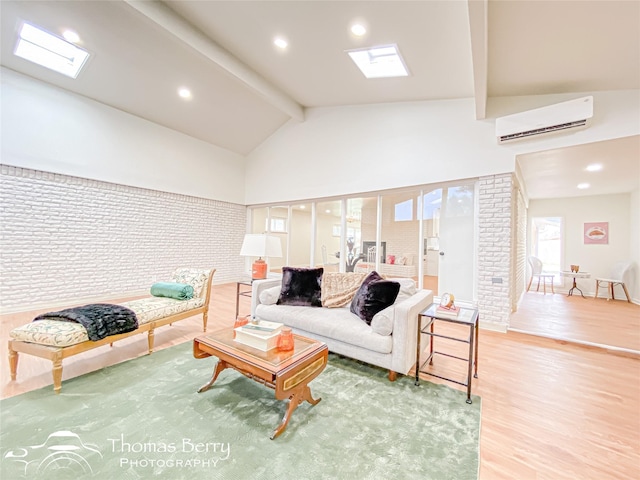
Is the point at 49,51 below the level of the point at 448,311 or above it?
above

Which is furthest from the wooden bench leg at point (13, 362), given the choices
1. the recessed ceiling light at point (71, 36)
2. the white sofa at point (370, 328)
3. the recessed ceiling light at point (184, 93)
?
the recessed ceiling light at point (184, 93)

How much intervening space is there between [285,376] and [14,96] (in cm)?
572

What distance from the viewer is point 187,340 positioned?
309 centimetres

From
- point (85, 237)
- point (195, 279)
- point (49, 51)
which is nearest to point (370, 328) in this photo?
point (195, 279)

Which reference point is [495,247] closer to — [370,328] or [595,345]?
[595,345]

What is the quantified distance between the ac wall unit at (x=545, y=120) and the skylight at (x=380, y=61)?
5.01 ft

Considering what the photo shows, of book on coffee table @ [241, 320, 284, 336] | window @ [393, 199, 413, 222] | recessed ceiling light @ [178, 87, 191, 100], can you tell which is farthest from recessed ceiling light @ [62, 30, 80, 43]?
window @ [393, 199, 413, 222]

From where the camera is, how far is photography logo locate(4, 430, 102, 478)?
1319mm

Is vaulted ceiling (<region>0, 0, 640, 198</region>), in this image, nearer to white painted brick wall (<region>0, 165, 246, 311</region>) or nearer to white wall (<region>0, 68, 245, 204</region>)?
white wall (<region>0, 68, 245, 204</region>)

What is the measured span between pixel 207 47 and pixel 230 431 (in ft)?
14.7

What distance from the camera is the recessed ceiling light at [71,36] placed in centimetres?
353

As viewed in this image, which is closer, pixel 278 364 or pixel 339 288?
pixel 278 364

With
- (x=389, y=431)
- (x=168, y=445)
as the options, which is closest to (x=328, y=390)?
(x=389, y=431)

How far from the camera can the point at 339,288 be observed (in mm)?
3068
